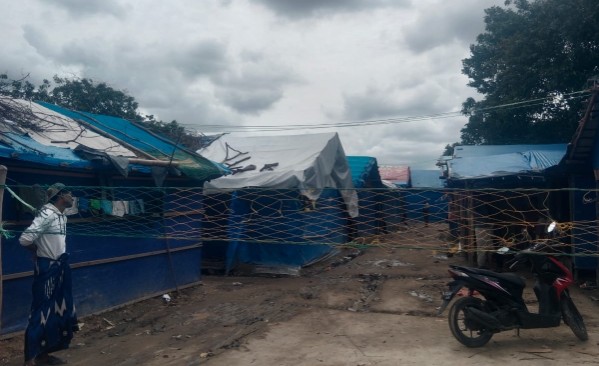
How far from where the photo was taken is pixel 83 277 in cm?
713

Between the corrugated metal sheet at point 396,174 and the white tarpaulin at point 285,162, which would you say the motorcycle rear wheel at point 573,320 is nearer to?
the white tarpaulin at point 285,162

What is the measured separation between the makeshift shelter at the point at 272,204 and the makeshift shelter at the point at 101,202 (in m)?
1.66

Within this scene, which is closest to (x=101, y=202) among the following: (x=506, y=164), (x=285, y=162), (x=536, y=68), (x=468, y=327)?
(x=468, y=327)

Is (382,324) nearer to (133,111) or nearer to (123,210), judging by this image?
(123,210)

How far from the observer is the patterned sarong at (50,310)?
5.21 metres

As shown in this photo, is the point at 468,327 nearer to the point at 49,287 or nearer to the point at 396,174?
the point at 49,287

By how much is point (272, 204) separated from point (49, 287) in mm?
6306

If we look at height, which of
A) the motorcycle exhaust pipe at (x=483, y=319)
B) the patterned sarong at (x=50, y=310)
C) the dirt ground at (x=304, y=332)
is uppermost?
the patterned sarong at (x=50, y=310)

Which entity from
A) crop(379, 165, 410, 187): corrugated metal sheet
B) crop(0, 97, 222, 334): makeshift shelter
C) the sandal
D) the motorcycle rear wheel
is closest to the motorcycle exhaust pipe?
the motorcycle rear wheel

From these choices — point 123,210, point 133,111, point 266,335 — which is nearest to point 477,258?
point 266,335

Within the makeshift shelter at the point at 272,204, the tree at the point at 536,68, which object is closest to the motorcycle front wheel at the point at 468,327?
the makeshift shelter at the point at 272,204

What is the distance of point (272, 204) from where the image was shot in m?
11.3

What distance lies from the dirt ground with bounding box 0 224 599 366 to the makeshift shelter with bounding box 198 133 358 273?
1.17 meters

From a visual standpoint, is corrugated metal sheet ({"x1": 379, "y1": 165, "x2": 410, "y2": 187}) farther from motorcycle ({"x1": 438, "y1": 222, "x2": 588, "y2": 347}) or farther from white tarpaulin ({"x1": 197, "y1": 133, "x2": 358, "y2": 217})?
motorcycle ({"x1": 438, "y1": 222, "x2": 588, "y2": 347})
